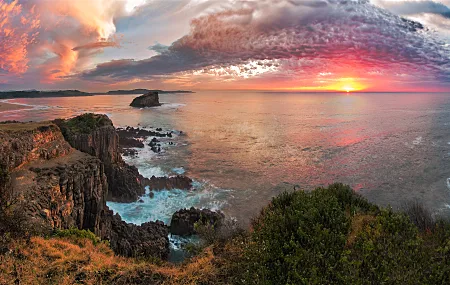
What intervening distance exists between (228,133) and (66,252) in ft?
210

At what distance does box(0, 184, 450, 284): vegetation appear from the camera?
23.8ft

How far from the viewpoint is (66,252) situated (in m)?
10.1

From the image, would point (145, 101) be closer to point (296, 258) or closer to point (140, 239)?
point (140, 239)

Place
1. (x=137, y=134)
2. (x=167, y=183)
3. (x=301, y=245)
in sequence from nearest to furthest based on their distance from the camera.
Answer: (x=301, y=245)
(x=167, y=183)
(x=137, y=134)

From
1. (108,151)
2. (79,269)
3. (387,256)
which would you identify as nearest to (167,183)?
(108,151)

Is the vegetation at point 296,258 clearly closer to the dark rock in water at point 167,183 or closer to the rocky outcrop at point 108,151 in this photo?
the rocky outcrop at point 108,151

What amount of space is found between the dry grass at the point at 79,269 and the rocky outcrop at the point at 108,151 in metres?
19.6

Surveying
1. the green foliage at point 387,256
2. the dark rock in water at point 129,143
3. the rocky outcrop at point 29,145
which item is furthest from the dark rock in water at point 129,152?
the green foliage at point 387,256

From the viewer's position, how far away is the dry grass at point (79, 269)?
323 inches

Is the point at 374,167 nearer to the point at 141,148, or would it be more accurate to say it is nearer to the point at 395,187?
the point at 395,187

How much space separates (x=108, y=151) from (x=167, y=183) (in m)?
7.88

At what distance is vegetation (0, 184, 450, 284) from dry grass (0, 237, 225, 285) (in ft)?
0.07

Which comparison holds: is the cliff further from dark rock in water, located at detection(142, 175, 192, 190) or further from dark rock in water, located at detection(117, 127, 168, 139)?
dark rock in water, located at detection(117, 127, 168, 139)

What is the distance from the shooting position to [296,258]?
24.6ft
